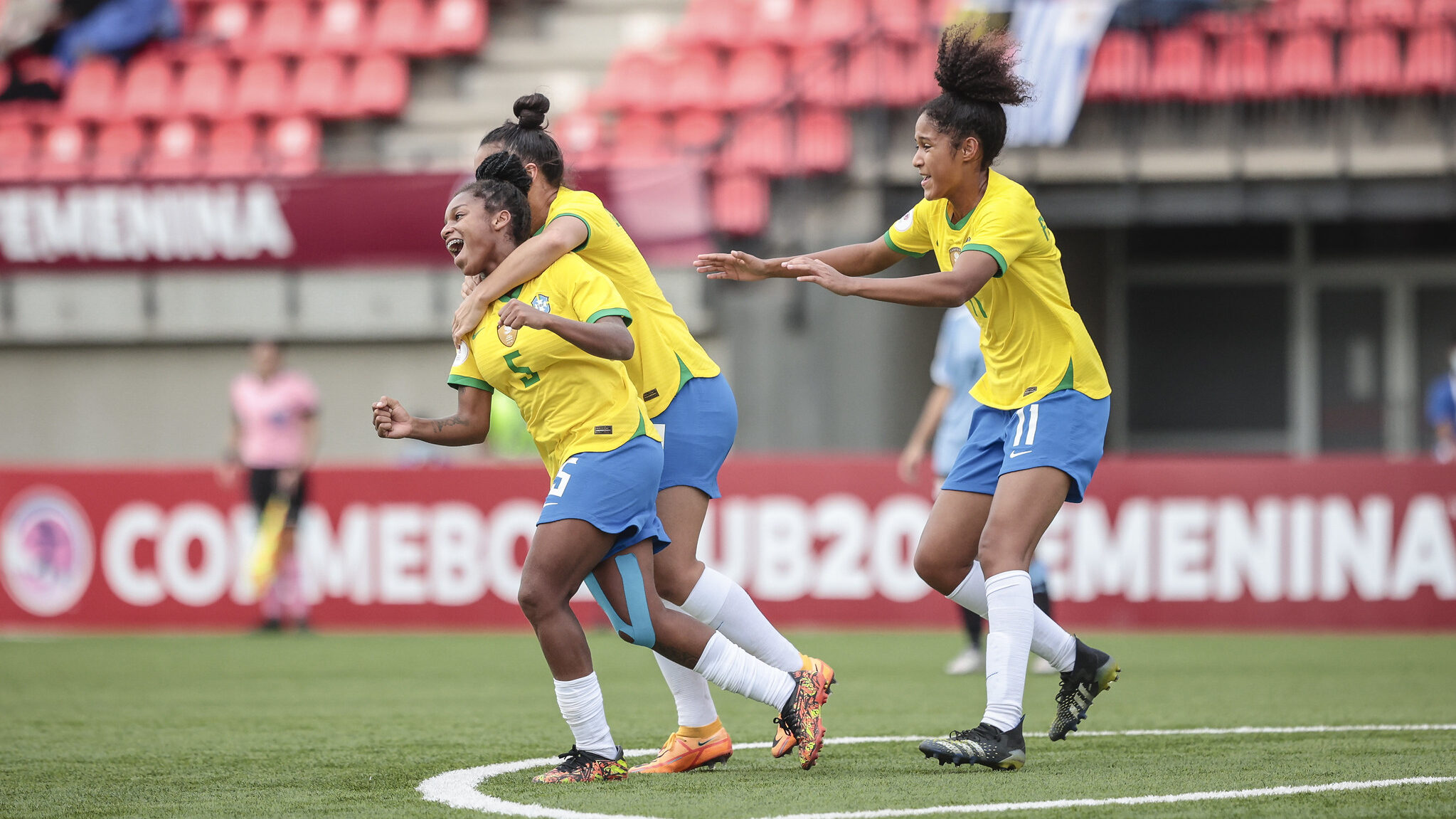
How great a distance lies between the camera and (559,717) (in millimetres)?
6805

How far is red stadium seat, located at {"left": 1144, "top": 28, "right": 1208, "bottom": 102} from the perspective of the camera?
13.7 metres

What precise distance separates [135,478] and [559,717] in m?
6.47

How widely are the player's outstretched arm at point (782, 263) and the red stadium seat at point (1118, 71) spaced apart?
881 cm

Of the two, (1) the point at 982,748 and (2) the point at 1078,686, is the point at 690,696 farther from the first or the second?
(2) the point at 1078,686

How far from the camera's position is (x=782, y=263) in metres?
4.89

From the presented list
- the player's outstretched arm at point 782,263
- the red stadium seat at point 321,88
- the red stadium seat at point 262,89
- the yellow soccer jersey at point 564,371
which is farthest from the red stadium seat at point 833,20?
the yellow soccer jersey at point 564,371

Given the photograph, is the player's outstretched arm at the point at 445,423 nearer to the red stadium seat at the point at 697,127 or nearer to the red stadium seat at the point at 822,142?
the red stadium seat at the point at 822,142

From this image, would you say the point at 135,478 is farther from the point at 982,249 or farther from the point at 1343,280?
the point at 1343,280

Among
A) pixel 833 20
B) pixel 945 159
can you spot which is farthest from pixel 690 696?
pixel 833 20

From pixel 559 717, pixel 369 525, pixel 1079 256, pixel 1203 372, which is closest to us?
pixel 559 717

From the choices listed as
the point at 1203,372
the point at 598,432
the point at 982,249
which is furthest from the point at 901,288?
the point at 1203,372

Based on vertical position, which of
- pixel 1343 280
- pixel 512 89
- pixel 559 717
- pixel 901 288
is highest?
pixel 512 89

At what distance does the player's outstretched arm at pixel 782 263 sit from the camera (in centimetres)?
503

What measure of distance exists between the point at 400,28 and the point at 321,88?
106 centimetres
